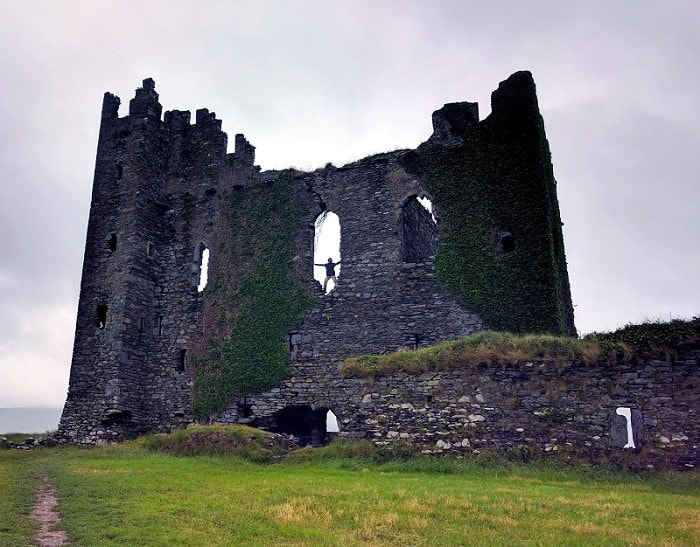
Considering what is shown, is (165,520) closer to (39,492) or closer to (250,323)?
(39,492)

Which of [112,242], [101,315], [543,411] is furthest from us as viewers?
A: [112,242]

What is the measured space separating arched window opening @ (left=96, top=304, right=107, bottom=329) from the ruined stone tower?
91 millimetres

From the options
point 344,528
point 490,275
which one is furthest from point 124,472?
point 490,275

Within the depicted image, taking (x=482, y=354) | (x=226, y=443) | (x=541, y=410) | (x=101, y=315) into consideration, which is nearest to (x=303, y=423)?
(x=226, y=443)

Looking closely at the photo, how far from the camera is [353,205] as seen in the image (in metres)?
27.3

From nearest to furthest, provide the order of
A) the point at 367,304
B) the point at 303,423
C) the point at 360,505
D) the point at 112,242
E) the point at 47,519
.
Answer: the point at 47,519 < the point at 360,505 < the point at 367,304 < the point at 303,423 < the point at 112,242

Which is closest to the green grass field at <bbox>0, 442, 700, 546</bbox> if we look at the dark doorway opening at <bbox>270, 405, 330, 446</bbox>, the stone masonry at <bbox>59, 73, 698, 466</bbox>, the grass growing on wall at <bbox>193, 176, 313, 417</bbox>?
the stone masonry at <bbox>59, 73, 698, 466</bbox>

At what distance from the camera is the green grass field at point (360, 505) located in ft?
29.2

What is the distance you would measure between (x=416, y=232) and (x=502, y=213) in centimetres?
479

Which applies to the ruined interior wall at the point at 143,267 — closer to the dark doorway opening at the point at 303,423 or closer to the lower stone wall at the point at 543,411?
the dark doorway opening at the point at 303,423

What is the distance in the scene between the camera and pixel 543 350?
56.3 feet

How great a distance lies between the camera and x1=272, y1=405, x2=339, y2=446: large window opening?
84.2ft

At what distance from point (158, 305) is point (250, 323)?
5.19 m

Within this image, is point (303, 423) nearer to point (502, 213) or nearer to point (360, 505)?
point (502, 213)
